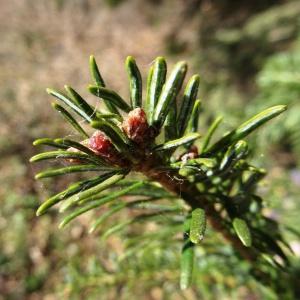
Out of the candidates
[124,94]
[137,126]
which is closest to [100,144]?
[137,126]

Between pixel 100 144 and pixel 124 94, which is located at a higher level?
pixel 124 94

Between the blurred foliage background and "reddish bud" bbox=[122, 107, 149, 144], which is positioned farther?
the blurred foliage background

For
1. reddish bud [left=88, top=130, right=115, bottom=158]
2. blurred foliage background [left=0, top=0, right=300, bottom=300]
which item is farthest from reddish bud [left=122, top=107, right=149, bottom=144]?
blurred foliage background [left=0, top=0, right=300, bottom=300]

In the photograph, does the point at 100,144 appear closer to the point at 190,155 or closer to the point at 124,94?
the point at 190,155

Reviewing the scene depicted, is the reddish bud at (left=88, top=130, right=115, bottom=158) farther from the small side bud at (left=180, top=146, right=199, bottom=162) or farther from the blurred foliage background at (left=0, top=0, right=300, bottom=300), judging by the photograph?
the blurred foliage background at (left=0, top=0, right=300, bottom=300)

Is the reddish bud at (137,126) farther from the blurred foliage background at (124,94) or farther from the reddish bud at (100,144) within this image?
the blurred foliage background at (124,94)

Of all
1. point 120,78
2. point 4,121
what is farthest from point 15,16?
point 4,121
